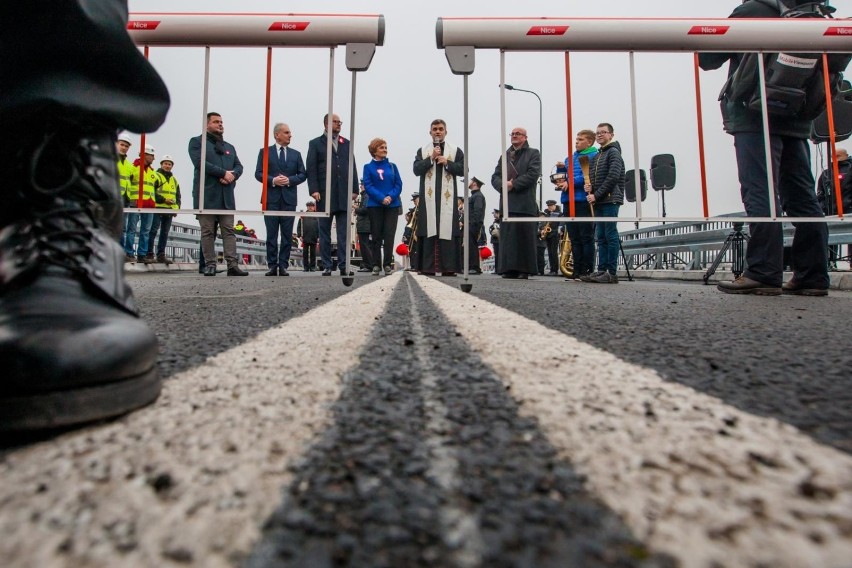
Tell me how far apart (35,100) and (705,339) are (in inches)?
66.7

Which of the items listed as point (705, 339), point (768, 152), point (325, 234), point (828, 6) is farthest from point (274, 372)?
point (325, 234)

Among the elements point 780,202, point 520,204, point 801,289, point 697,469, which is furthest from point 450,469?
point 520,204

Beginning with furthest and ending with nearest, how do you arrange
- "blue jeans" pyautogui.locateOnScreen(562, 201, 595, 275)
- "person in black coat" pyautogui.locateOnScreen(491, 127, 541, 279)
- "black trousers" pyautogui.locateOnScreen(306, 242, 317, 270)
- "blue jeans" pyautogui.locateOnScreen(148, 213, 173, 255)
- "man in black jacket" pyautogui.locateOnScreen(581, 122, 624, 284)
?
"black trousers" pyautogui.locateOnScreen(306, 242, 317, 270) < "blue jeans" pyautogui.locateOnScreen(148, 213, 173, 255) < "person in black coat" pyautogui.locateOnScreen(491, 127, 541, 279) < "blue jeans" pyautogui.locateOnScreen(562, 201, 595, 275) < "man in black jacket" pyautogui.locateOnScreen(581, 122, 624, 284)

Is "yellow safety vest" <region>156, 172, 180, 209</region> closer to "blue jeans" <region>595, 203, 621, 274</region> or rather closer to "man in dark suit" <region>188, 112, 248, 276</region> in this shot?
"man in dark suit" <region>188, 112, 248, 276</region>

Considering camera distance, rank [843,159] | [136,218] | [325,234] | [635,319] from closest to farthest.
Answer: [635,319]
[325,234]
[843,159]
[136,218]

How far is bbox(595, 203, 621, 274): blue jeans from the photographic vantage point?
21.2 feet

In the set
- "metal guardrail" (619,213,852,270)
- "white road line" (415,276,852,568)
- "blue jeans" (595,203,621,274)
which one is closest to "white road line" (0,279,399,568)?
"white road line" (415,276,852,568)

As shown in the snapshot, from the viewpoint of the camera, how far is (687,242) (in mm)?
9969

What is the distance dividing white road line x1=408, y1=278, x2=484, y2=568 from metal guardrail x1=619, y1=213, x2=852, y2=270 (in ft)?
23.8

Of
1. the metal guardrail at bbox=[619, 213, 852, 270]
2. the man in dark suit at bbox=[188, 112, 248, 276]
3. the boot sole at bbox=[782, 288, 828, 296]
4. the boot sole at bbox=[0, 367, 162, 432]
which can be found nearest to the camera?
the boot sole at bbox=[0, 367, 162, 432]

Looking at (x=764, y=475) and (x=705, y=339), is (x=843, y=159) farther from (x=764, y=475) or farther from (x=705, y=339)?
(x=764, y=475)

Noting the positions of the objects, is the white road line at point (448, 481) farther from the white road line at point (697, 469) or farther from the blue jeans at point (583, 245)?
the blue jeans at point (583, 245)

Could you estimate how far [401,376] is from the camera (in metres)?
0.92

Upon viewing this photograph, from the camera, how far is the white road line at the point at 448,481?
0.40 m
